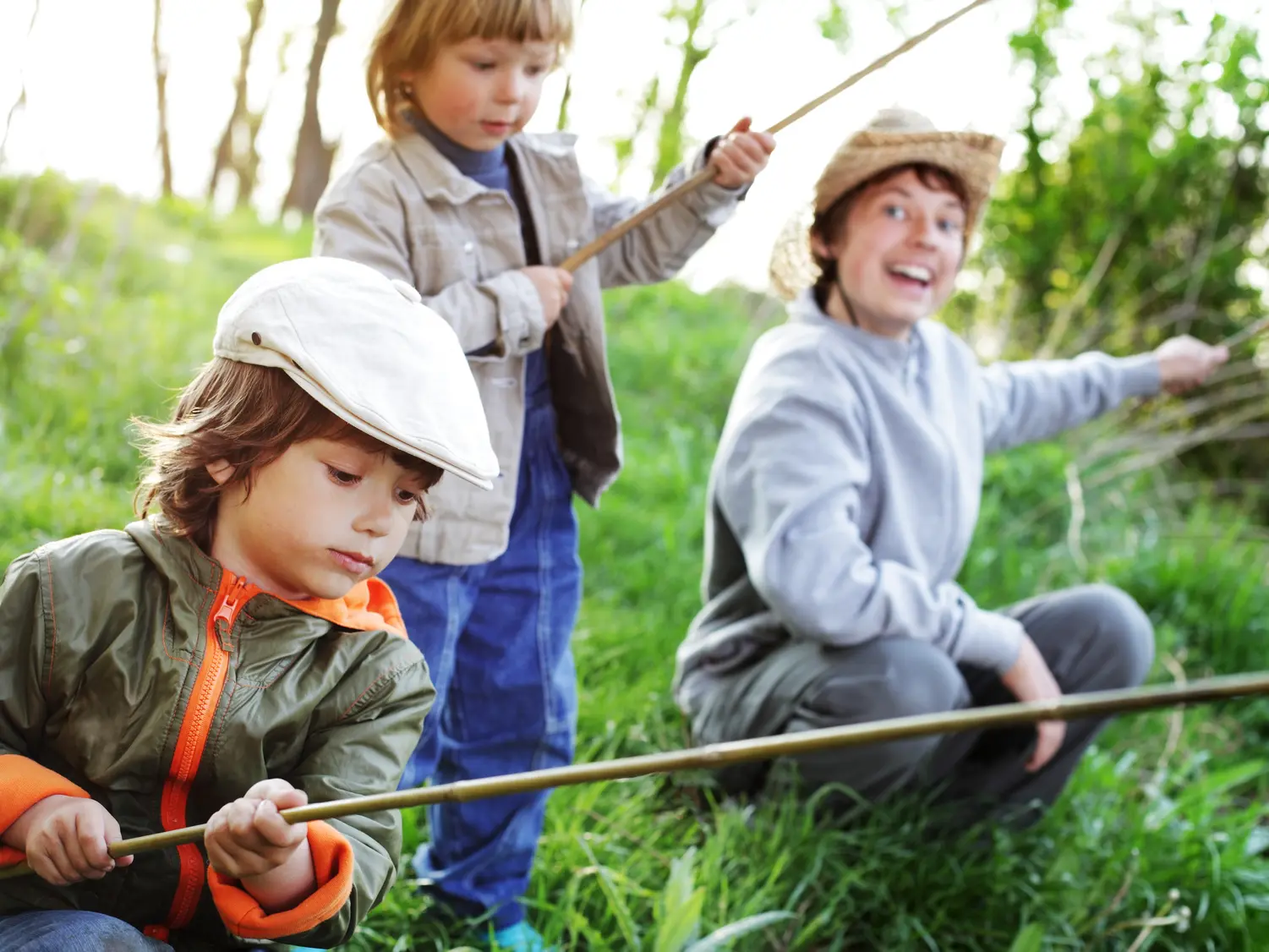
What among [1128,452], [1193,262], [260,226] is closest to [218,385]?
[1128,452]

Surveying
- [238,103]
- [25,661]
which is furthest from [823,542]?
[238,103]

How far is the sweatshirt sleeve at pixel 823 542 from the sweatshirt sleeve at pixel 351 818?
1.02m

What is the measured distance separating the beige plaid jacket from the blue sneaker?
66 centimetres

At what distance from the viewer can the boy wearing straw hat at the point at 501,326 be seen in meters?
2.07

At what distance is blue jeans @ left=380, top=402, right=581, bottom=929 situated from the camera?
2281 mm

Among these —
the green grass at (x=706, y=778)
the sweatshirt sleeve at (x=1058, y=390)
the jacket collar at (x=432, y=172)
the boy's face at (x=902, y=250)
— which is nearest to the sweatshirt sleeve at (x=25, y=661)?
the green grass at (x=706, y=778)

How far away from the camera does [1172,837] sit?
2.83 metres

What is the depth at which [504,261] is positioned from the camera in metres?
2.25

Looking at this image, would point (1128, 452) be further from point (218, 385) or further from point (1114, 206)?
point (218, 385)

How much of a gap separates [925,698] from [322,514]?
4.66 feet

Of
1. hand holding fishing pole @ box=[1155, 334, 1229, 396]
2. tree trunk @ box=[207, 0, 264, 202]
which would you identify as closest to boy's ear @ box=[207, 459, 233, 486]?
hand holding fishing pole @ box=[1155, 334, 1229, 396]

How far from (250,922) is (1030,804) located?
1.90m

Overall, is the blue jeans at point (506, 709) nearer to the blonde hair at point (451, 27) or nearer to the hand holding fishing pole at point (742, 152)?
the hand holding fishing pole at point (742, 152)

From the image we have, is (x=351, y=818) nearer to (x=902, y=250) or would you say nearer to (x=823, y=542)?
(x=823, y=542)
